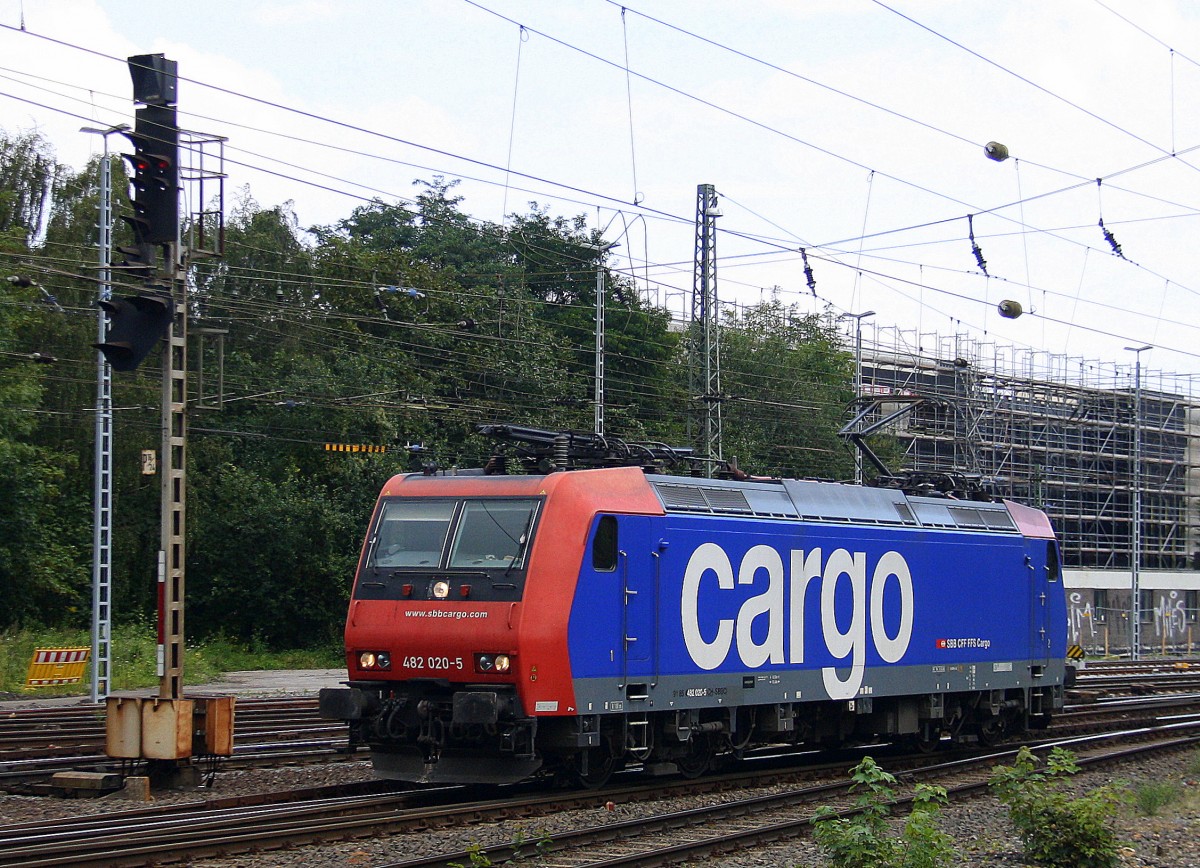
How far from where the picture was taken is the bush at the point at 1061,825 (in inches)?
444

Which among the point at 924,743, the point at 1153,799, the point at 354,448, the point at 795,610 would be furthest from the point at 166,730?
the point at 354,448

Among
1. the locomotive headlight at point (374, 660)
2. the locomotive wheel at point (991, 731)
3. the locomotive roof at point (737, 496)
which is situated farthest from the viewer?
the locomotive wheel at point (991, 731)

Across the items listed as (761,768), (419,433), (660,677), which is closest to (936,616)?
(761,768)

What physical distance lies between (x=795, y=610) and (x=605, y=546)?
133 inches

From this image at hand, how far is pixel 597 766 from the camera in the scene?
1475 cm

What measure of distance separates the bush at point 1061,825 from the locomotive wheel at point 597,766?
4209mm

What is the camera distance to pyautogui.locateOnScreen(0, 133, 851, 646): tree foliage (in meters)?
38.0

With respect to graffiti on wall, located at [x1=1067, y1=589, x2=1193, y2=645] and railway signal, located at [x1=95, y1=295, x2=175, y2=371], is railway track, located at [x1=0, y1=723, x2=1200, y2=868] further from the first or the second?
graffiti on wall, located at [x1=1067, y1=589, x2=1193, y2=645]

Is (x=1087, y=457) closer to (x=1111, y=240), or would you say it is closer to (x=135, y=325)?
(x=1111, y=240)

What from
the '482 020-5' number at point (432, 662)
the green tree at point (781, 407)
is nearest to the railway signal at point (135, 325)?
the '482 020-5' number at point (432, 662)

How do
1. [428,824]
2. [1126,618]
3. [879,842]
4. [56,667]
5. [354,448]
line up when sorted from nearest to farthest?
[879,842], [428,824], [56,667], [354,448], [1126,618]

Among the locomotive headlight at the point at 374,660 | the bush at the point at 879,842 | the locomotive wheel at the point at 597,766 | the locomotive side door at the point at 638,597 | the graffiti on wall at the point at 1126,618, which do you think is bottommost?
the graffiti on wall at the point at 1126,618

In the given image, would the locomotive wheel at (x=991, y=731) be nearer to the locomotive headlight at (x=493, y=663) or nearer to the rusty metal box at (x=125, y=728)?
the locomotive headlight at (x=493, y=663)

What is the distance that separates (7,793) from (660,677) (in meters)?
6.85
